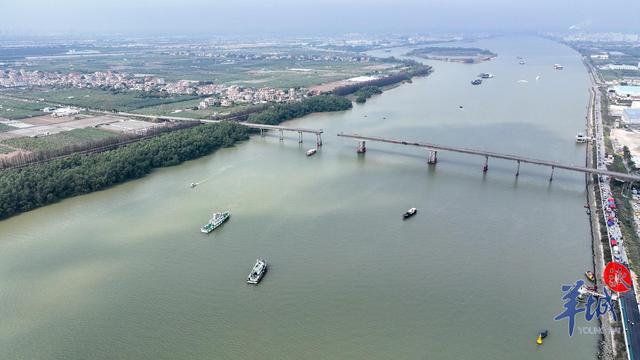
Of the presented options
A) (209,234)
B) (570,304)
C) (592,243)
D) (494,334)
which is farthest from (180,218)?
(592,243)

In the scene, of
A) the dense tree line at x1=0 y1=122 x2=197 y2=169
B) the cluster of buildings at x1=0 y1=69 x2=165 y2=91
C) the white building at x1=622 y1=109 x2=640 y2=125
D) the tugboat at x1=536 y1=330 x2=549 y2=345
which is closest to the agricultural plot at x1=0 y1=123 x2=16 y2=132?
the dense tree line at x1=0 y1=122 x2=197 y2=169

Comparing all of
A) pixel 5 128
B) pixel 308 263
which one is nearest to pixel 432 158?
pixel 308 263

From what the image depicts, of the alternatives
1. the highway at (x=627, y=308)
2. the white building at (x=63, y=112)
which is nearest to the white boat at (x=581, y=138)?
the highway at (x=627, y=308)

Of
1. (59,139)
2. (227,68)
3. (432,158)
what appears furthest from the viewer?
(227,68)

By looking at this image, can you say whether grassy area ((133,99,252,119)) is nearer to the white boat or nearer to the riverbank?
the white boat

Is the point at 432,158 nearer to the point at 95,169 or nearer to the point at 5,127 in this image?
the point at 95,169

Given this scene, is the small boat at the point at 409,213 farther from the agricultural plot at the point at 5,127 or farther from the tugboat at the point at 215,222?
the agricultural plot at the point at 5,127
